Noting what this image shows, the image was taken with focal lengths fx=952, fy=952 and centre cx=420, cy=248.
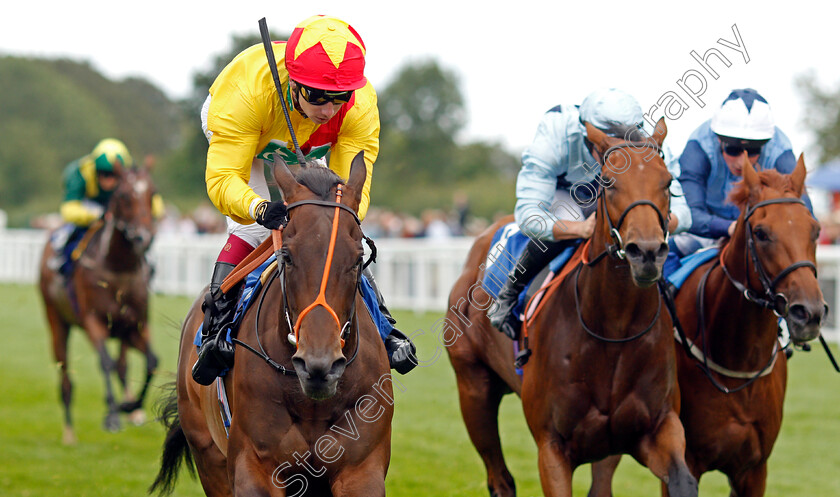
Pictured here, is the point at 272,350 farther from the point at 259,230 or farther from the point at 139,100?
the point at 139,100

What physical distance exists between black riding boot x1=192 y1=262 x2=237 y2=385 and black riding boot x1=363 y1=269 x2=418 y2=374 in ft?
1.93

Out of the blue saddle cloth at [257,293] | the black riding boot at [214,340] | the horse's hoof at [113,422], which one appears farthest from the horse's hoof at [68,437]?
the blue saddle cloth at [257,293]

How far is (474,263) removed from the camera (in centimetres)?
579

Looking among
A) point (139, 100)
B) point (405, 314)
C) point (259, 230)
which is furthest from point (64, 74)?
point (259, 230)

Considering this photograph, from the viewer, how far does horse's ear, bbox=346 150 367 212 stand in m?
3.32

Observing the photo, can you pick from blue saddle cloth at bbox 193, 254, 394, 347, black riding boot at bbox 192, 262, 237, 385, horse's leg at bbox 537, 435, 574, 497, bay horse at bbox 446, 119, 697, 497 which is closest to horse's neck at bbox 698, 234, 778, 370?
bay horse at bbox 446, 119, 697, 497

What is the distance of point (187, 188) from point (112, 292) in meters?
27.4

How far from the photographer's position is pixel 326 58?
11.5ft

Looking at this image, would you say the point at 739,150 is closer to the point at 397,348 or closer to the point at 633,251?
the point at 633,251

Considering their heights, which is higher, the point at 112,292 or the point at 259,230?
the point at 259,230

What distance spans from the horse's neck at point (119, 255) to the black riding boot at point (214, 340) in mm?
4879

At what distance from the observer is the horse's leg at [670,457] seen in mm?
3697

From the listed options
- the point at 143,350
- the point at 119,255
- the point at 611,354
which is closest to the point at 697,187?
the point at 611,354

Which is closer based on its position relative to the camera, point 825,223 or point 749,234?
point 749,234
